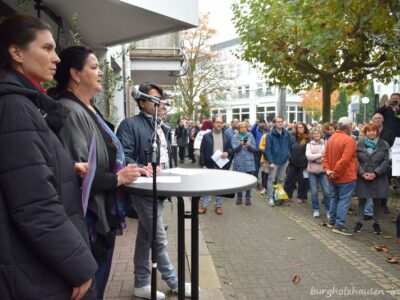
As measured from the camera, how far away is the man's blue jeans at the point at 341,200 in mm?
6344

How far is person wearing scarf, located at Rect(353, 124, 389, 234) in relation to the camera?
20.4 feet

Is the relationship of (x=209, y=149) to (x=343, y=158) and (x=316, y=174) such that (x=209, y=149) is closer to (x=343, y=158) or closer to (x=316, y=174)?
(x=316, y=174)

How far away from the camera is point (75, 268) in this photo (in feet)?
5.07

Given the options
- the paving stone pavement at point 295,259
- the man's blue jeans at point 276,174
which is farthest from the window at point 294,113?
the paving stone pavement at point 295,259

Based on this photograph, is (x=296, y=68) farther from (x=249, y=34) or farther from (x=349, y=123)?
(x=349, y=123)

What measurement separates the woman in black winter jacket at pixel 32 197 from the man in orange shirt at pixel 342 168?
5.38m

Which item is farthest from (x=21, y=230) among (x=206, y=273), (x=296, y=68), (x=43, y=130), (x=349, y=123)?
(x=296, y=68)

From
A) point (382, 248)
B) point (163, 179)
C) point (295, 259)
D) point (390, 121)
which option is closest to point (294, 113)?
point (390, 121)

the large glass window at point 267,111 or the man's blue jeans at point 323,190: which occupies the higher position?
the large glass window at point 267,111

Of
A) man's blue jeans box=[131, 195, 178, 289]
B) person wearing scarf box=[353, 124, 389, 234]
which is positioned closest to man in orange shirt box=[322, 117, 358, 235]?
person wearing scarf box=[353, 124, 389, 234]

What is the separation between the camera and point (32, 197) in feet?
4.75

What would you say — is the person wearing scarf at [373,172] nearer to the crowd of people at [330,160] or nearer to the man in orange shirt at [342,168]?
the crowd of people at [330,160]

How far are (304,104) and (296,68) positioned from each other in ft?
144

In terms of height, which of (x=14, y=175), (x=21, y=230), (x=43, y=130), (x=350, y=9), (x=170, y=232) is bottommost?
(x=170, y=232)
